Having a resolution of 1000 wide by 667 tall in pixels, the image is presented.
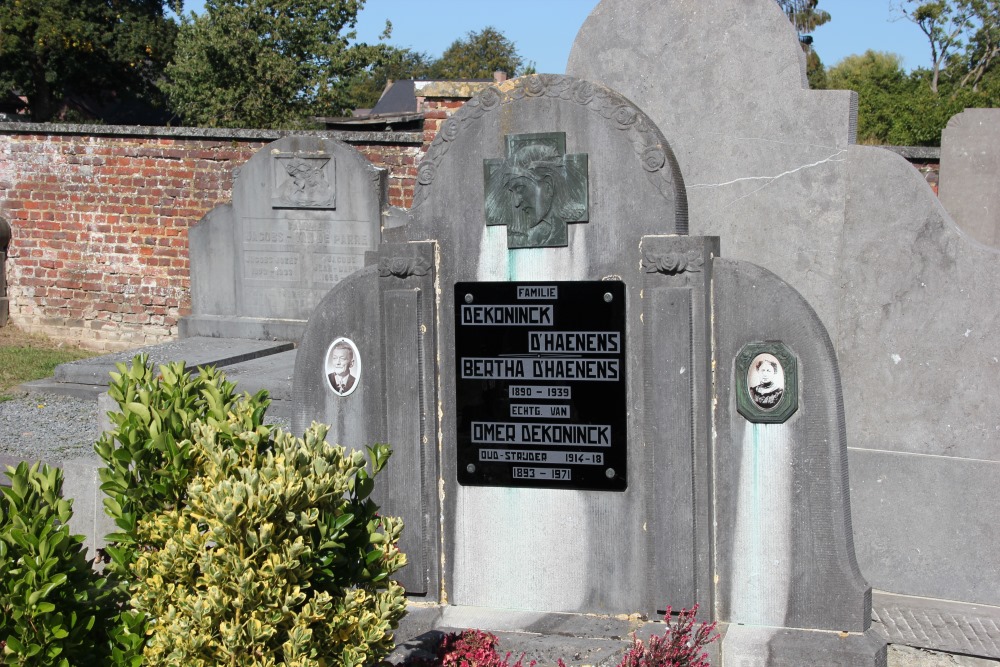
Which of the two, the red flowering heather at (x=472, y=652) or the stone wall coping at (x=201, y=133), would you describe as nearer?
the red flowering heather at (x=472, y=652)

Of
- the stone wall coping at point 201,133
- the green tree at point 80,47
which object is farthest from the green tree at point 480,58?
the stone wall coping at point 201,133

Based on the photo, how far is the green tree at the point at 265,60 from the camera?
23.5 m

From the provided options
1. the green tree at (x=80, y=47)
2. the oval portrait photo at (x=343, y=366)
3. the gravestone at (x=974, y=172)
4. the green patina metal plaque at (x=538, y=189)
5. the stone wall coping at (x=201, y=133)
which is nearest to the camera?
the green patina metal plaque at (x=538, y=189)

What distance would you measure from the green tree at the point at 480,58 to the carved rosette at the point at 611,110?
5148 cm

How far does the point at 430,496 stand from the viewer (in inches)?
196

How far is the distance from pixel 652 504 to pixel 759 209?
83.9 inches

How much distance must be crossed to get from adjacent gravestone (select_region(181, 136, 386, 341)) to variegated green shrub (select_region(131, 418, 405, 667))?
784cm

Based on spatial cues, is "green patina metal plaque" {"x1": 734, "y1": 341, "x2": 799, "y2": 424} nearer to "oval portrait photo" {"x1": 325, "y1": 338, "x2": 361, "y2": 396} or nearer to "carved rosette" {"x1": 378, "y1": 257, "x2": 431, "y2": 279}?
"carved rosette" {"x1": 378, "y1": 257, "x2": 431, "y2": 279}

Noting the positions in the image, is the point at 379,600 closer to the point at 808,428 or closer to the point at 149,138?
the point at 808,428

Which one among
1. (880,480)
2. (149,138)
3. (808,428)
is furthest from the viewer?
(149,138)

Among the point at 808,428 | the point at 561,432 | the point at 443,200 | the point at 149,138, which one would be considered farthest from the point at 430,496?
the point at 149,138

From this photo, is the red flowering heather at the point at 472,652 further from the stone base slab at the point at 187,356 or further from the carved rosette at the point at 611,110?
the stone base slab at the point at 187,356

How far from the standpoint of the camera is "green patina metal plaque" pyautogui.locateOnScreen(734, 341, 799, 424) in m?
4.44

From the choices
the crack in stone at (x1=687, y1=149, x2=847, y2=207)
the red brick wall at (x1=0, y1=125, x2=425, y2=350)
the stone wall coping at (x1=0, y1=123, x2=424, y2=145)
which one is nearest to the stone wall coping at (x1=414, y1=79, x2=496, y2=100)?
the stone wall coping at (x1=0, y1=123, x2=424, y2=145)
